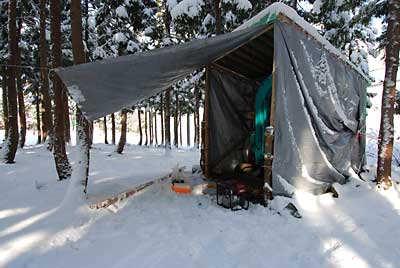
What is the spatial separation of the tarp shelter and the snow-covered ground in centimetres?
63

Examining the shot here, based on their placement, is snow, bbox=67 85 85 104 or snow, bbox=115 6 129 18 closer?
snow, bbox=67 85 85 104

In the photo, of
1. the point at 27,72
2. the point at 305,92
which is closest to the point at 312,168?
the point at 305,92

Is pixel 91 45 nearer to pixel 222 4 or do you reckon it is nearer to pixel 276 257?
pixel 222 4

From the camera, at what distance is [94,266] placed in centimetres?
254

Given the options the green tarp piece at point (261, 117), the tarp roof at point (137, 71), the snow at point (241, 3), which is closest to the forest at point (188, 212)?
the tarp roof at point (137, 71)

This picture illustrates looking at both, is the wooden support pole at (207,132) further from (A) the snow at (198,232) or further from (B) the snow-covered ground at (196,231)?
(A) the snow at (198,232)

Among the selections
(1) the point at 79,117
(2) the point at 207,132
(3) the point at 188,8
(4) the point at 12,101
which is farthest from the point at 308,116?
(4) the point at 12,101

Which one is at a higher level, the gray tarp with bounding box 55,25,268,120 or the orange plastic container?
the gray tarp with bounding box 55,25,268,120

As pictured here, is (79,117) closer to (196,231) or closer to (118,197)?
(118,197)

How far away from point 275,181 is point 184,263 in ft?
6.61

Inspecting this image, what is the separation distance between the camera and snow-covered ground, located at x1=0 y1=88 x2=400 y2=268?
266 cm

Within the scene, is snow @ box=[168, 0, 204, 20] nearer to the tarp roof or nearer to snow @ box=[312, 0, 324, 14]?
snow @ box=[312, 0, 324, 14]

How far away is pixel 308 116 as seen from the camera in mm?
4434

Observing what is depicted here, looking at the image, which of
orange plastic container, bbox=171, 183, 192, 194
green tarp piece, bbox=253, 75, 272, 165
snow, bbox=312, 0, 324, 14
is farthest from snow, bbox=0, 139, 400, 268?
snow, bbox=312, 0, 324, 14
